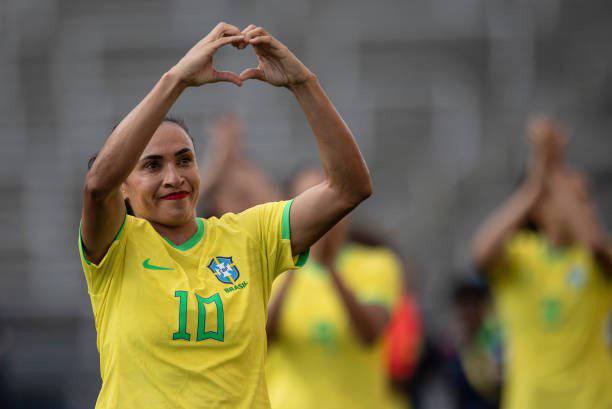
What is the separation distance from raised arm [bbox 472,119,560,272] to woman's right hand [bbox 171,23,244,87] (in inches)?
163

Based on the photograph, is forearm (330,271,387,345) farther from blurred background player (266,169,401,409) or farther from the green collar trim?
the green collar trim

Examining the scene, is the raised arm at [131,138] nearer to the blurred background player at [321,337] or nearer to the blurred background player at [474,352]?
the blurred background player at [321,337]

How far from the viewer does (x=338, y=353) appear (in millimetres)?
7066

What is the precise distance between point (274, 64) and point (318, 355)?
10.4 ft

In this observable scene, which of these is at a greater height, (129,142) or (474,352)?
(129,142)

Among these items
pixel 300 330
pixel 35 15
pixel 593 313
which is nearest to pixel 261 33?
pixel 300 330

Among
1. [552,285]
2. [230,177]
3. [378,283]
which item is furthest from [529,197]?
[230,177]

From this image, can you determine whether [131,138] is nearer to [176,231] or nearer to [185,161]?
[185,161]

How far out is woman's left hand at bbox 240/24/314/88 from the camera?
4.05 metres

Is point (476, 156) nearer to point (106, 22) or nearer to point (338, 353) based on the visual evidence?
point (106, 22)

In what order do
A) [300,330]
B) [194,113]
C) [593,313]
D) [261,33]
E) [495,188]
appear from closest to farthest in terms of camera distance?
[261,33], [300,330], [593,313], [495,188], [194,113]

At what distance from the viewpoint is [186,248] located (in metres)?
4.18

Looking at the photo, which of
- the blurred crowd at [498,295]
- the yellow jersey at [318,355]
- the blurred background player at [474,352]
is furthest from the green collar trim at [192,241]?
the blurred background player at [474,352]

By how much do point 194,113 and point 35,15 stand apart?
8.49 feet
